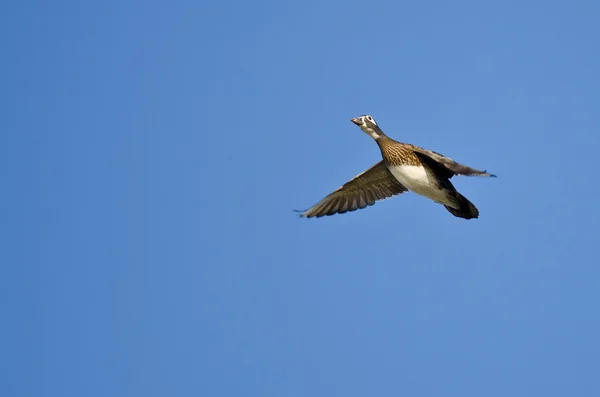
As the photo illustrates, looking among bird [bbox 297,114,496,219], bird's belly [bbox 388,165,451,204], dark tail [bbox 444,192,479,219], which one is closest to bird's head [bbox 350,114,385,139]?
bird [bbox 297,114,496,219]

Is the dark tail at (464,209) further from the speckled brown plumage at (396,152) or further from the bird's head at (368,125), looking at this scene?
the bird's head at (368,125)

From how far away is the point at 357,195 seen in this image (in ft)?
84.7

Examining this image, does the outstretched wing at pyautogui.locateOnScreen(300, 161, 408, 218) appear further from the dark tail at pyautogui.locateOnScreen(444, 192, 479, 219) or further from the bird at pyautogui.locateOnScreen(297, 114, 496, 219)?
the dark tail at pyautogui.locateOnScreen(444, 192, 479, 219)

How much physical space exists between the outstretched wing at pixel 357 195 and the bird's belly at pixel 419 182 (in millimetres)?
1989

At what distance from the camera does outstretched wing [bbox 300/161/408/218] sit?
25531 millimetres

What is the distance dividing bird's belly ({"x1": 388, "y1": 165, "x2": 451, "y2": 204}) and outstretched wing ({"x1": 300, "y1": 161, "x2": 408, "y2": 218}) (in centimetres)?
199

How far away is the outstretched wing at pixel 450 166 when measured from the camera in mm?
20172

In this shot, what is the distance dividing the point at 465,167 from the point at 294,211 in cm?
595

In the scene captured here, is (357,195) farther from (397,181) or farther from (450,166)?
(450,166)

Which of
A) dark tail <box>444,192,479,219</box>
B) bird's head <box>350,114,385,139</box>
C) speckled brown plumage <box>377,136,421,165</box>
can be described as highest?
bird's head <box>350,114,385,139</box>

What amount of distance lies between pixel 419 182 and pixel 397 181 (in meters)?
2.64

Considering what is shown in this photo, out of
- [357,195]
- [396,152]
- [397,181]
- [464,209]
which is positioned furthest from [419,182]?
[357,195]

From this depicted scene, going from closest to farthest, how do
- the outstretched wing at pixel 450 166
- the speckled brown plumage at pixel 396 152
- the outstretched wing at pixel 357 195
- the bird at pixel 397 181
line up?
the outstretched wing at pixel 450 166 < the bird at pixel 397 181 < the speckled brown plumage at pixel 396 152 < the outstretched wing at pixel 357 195

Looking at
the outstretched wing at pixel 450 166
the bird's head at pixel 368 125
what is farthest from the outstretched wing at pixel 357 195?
the outstretched wing at pixel 450 166
